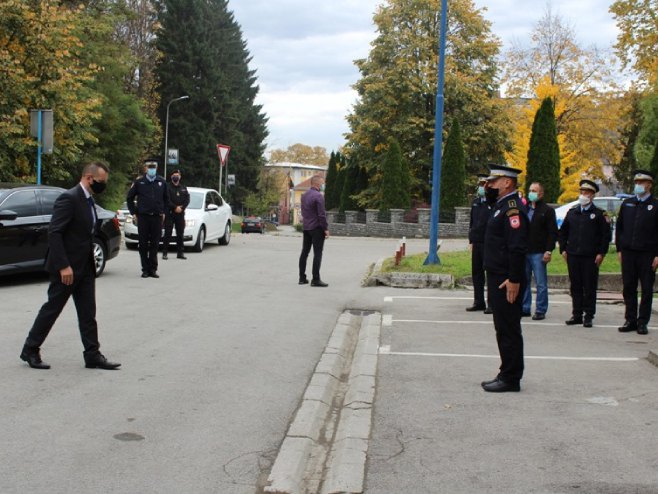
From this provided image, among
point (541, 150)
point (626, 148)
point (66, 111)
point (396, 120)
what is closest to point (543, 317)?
point (66, 111)

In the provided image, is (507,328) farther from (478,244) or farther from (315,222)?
(315,222)

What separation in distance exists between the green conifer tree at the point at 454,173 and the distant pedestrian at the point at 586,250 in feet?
91.4

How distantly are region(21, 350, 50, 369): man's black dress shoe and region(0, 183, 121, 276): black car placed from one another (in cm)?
533

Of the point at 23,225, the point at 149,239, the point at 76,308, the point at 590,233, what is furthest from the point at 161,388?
the point at 149,239

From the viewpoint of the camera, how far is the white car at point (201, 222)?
63.6ft

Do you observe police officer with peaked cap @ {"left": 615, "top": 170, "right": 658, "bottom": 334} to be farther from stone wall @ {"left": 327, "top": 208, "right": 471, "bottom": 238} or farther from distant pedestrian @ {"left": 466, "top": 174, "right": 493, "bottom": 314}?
Result: stone wall @ {"left": 327, "top": 208, "right": 471, "bottom": 238}

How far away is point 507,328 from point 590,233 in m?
4.30

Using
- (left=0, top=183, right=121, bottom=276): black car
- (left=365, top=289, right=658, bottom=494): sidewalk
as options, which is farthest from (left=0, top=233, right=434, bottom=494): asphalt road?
(left=365, top=289, right=658, bottom=494): sidewalk

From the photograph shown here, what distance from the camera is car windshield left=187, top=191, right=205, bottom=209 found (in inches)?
795

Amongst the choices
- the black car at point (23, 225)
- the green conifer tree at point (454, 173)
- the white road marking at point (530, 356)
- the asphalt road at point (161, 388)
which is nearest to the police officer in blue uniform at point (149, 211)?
the asphalt road at point (161, 388)

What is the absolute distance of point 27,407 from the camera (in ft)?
18.1

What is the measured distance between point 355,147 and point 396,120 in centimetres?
322

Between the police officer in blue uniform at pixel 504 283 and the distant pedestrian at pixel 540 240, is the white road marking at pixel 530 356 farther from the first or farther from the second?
the distant pedestrian at pixel 540 240

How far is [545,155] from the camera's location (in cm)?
3566
